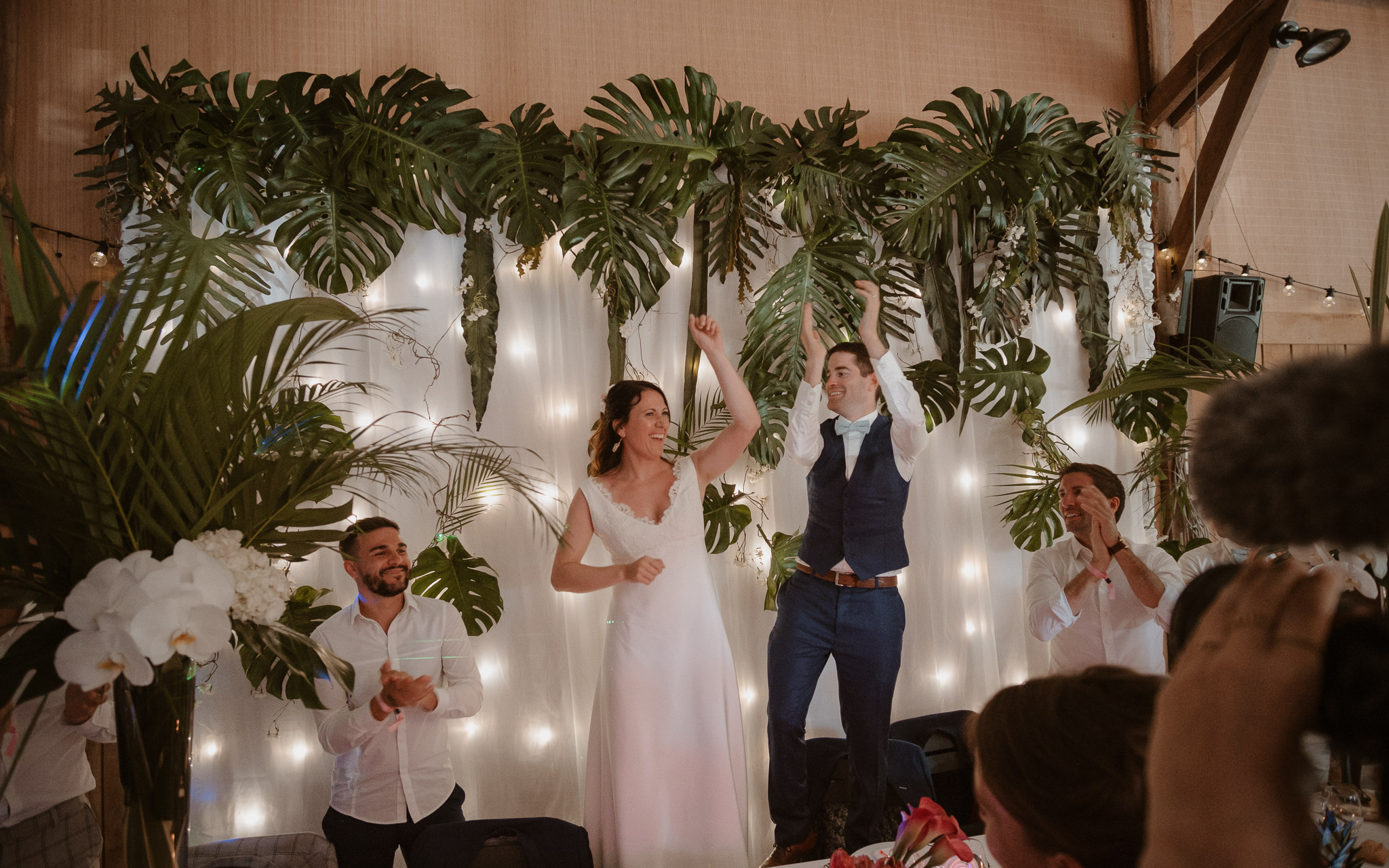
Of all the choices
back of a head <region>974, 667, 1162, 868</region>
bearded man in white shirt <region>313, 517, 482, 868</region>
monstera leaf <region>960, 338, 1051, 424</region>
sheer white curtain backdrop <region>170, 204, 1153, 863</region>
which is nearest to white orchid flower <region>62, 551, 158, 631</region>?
back of a head <region>974, 667, 1162, 868</region>

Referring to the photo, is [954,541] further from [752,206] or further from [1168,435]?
[752,206]

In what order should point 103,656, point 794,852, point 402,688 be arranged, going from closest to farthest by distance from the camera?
point 103,656 → point 402,688 → point 794,852

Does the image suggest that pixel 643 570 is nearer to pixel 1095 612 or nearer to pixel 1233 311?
pixel 1095 612

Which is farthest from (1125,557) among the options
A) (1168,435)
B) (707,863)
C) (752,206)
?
(752,206)

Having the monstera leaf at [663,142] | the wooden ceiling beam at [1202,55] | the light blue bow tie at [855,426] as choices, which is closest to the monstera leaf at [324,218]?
the monstera leaf at [663,142]

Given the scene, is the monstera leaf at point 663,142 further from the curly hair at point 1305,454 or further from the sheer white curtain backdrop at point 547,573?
the curly hair at point 1305,454

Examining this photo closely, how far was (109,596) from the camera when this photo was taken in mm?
1259

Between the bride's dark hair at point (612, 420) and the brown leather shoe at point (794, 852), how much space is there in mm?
1696

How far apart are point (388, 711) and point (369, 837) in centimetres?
50

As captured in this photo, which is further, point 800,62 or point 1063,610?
point 800,62

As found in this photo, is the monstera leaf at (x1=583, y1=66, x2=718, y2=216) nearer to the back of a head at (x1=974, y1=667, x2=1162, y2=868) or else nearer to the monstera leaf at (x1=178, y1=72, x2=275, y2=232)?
the monstera leaf at (x1=178, y1=72, x2=275, y2=232)

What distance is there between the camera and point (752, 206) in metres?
4.22

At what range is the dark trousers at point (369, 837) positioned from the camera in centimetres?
310

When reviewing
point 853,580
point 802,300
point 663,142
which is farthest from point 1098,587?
point 663,142
